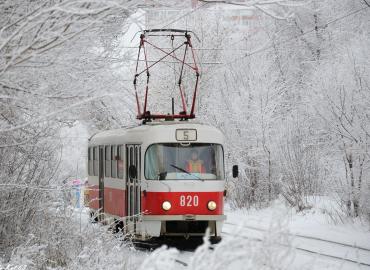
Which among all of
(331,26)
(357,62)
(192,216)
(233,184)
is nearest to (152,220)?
(192,216)

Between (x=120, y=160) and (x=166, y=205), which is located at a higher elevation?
(x=120, y=160)

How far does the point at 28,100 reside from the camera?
639cm

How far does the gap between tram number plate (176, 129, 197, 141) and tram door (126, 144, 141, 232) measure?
860mm

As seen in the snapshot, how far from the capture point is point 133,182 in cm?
1498

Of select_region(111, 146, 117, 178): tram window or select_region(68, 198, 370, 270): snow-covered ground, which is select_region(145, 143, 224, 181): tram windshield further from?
select_region(111, 146, 117, 178): tram window

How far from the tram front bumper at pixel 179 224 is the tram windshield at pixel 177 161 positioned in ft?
2.46

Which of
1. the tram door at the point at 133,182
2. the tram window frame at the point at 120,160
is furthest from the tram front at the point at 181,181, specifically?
the tram window frame at the point at 120,160

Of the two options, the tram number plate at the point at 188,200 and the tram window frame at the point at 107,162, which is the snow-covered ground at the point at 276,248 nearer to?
the tram number plate at the point at 188,200

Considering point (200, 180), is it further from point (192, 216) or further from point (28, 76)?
point (28, 76)

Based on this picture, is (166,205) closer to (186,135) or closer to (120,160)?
(186,135)

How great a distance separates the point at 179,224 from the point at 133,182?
134 centimetres

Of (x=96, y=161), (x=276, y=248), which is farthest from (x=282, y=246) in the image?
(x=96, y=161)

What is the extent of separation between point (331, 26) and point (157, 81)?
32.9ft

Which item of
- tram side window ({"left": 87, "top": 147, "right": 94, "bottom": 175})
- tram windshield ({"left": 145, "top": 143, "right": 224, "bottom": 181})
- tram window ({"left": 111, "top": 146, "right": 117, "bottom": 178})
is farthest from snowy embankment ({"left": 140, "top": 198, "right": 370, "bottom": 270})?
tram side window ({"left": 87, "top": 147, "right": 94, "bottom": 175})
